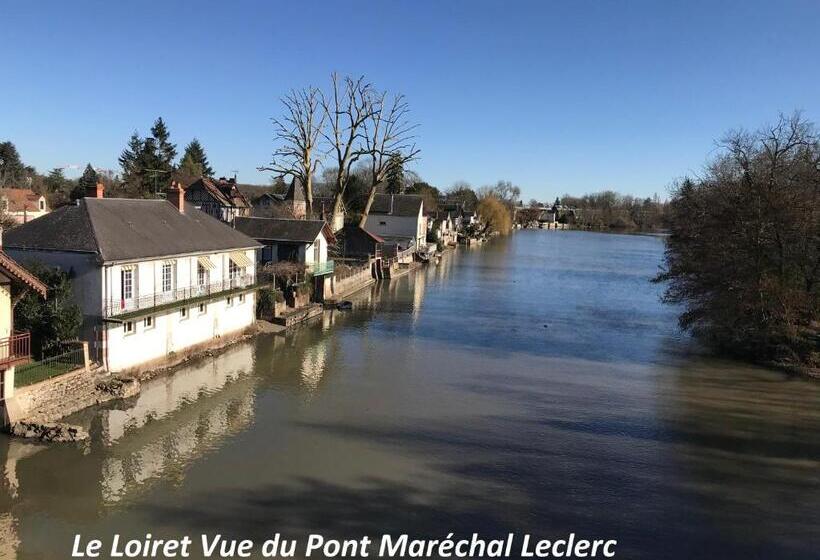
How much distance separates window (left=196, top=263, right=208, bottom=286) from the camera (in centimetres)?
2470

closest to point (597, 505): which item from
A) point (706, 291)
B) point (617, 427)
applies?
point (617, 427)

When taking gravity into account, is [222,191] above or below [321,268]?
above

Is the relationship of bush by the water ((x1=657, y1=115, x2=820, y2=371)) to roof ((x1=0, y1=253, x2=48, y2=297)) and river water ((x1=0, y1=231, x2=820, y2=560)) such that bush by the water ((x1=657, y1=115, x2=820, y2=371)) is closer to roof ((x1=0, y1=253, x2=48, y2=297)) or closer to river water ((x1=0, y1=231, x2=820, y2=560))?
river water ((x1=0, y1=231, x2=820, y2=560))

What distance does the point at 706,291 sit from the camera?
2948cm

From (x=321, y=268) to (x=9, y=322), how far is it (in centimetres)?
2224

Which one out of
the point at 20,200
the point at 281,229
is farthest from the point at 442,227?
the point at 281,229

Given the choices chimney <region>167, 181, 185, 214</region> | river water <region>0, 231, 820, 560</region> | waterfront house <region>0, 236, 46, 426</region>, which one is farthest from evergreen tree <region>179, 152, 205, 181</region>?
waterfront house <region>0, 236, 46, 426</region>

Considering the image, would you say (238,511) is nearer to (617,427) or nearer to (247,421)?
(247,421)

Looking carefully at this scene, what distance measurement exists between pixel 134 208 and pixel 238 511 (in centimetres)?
1528

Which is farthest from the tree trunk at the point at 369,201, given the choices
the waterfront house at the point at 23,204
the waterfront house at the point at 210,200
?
the waterfront house at the point at 23,204

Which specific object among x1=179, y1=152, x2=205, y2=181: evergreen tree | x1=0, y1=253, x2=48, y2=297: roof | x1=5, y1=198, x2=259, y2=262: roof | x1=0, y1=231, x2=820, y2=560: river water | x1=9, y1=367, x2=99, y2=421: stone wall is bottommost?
x1=0, y1=231, x2=820, y2=560: river water

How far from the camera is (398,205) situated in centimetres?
7519

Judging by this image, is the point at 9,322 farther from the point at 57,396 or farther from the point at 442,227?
the point at 442,227

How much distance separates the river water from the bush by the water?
2.23m
